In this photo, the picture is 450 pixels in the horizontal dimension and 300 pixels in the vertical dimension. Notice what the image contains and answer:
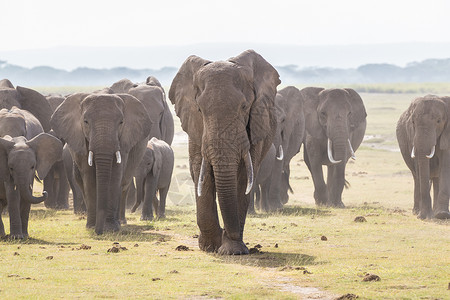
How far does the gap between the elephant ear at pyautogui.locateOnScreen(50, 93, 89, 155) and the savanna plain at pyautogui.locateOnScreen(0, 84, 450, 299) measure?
1.48 meters

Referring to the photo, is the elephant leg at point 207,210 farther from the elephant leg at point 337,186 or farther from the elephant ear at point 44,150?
the elephant leg at point 337,186

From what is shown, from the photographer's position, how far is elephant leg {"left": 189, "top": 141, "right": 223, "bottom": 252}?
1268 cm

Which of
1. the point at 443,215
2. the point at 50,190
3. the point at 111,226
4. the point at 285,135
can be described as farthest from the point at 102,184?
the point at 285,135

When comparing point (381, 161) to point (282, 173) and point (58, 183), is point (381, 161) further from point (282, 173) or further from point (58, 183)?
point (58, 183)

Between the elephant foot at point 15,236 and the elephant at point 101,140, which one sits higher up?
the elephant at point 101,140

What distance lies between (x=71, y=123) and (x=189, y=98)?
3708 millimetres

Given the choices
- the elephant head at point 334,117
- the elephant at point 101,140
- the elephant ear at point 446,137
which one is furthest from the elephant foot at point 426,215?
the elephant at point 101,140

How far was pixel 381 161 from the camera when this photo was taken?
40250 millimetres

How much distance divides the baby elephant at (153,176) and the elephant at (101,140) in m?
1.95

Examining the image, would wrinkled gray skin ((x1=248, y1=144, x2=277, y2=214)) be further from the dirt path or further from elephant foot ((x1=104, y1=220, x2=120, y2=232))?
the dirt path

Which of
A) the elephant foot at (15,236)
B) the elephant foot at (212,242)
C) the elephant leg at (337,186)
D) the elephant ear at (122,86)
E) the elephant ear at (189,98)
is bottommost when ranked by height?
the elephant leg at (337,186)

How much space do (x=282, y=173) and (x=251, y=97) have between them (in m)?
12.2

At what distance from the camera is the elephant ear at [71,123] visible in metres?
15.8

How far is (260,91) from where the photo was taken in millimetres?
12805
